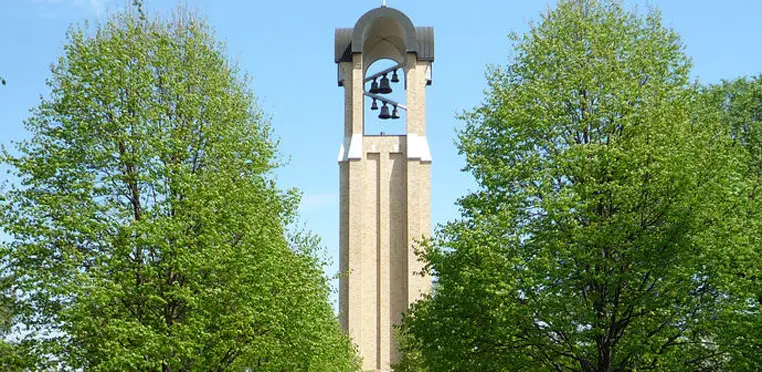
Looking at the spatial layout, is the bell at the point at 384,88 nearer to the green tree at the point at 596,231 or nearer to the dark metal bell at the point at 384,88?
the dark metal bell at the point at 384,88

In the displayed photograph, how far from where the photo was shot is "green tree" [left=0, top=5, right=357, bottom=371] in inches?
811

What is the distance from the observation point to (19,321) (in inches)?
853

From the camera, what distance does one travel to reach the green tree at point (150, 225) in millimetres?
20594

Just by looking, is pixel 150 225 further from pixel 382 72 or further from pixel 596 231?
pixel 382 72

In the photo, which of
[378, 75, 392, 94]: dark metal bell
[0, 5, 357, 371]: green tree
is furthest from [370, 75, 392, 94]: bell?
[0, 5, 357, 371]: green tree

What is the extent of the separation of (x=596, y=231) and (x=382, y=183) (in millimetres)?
34834

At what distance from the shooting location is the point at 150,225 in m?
20.7

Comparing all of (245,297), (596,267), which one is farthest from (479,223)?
(245,297)

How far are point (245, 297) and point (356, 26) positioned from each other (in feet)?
109

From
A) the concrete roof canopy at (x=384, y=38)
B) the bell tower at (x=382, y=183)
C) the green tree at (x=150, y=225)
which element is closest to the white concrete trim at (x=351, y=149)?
the bell tower at (x=382, y=183)

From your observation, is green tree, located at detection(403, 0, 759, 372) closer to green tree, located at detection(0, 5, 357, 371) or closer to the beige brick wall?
green tree, located at detection(0, 5, 357, 371)

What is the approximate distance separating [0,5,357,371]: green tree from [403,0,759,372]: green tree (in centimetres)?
442

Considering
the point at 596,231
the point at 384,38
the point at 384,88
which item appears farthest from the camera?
the point at 384,38

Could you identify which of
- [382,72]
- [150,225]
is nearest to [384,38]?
[382,72]
